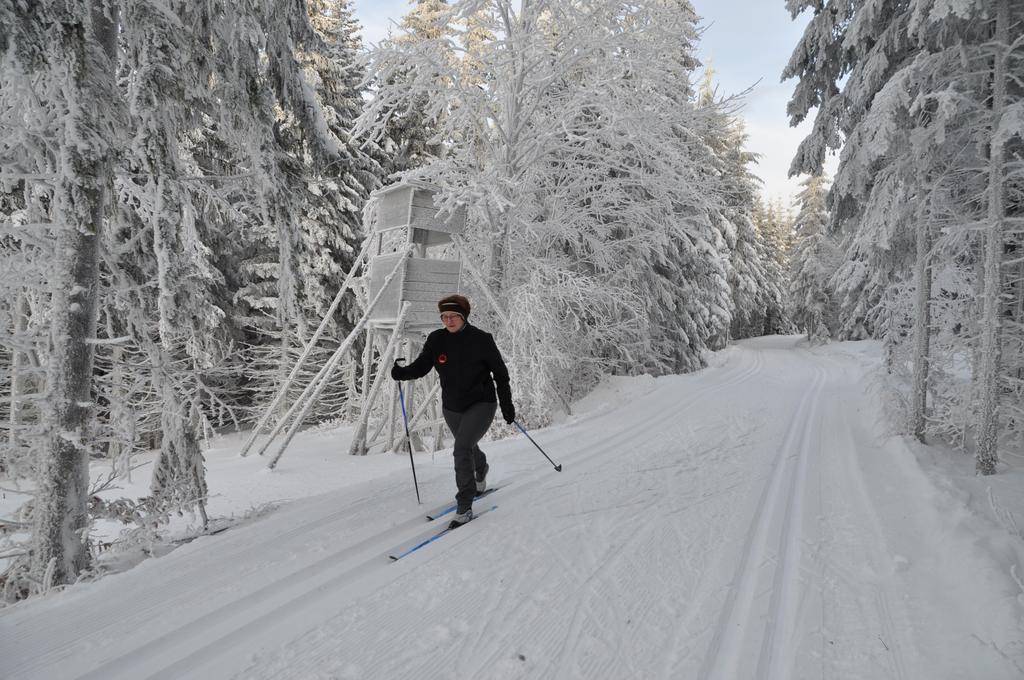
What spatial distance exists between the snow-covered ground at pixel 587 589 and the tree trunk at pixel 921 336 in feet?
7.51

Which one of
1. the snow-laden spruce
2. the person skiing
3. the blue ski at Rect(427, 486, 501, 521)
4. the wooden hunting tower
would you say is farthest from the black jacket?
the wooden hunting tower

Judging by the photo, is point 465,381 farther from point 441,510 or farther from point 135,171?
point 135,171

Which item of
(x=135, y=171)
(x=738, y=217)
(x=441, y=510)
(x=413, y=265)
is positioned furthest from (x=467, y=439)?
(x=738, y=217)

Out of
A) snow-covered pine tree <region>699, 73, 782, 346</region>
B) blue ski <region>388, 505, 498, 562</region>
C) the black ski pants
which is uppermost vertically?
snow-covered pine tree <region>699, 73, 782, 346</region>

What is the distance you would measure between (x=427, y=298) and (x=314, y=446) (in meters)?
5.24

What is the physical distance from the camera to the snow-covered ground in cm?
253

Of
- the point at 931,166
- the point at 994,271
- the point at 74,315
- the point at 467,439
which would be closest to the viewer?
the point at 74,315

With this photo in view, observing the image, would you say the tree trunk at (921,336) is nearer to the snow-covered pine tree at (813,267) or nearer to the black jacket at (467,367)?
the black jacket at (467,367)

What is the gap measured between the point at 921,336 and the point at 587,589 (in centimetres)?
777

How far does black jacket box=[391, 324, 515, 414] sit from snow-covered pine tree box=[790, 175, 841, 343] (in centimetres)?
3333

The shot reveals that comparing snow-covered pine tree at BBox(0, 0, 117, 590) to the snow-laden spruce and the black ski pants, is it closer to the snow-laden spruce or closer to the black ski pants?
the black ski pants

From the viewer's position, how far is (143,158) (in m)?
4.05

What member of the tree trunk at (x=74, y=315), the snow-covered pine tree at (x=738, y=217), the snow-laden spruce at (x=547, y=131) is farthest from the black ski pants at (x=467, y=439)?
the snow-covered pine tree at (x=738, y=217)

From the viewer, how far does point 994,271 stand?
6547 mm
